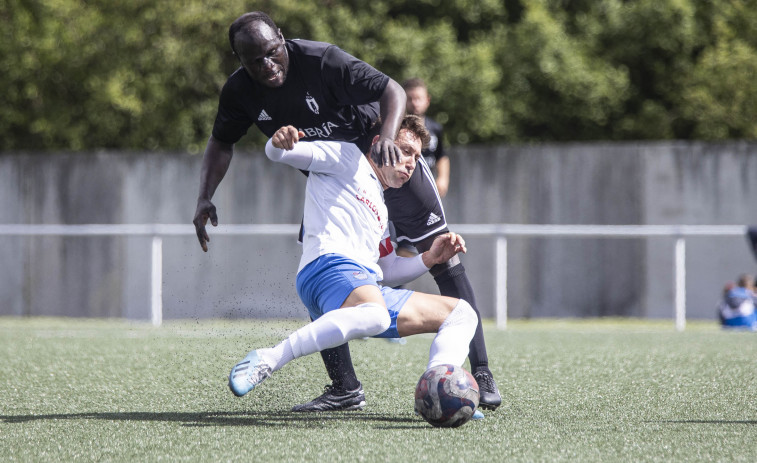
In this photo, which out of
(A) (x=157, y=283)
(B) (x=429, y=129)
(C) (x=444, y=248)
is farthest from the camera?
(A) (x=157, y=283)

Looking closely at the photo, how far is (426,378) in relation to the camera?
12.6 ft

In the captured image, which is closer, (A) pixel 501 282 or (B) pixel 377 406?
(B) pixel 377 406

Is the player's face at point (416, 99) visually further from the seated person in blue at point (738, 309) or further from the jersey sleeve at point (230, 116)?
the seated person in blue at point (738, 309)

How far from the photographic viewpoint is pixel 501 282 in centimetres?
1056

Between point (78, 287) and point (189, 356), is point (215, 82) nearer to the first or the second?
point (78, 287)

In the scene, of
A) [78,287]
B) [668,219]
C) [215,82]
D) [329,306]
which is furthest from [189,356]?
[215,82]

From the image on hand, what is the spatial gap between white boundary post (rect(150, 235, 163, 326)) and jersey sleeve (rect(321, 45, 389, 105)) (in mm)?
6708

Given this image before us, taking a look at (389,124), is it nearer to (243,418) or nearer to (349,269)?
(349,269)

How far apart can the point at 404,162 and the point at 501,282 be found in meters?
6.47

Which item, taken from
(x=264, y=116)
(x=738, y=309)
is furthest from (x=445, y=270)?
(x=738, y=309)

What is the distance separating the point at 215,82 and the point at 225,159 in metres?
9.67

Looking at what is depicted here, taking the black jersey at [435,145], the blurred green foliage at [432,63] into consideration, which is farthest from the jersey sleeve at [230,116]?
the blurred green foliage at [432,63]

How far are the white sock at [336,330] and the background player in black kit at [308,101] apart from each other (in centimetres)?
70

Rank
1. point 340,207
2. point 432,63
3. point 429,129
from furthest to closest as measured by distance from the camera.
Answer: point 432,63
point 429,129
point 340,207
